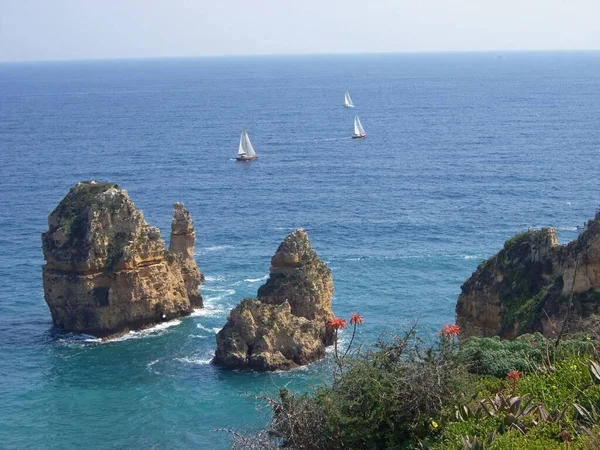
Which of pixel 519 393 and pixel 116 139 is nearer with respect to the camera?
pixel 519 393

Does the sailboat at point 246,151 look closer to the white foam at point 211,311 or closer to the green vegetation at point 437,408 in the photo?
the white foam at point 211,311

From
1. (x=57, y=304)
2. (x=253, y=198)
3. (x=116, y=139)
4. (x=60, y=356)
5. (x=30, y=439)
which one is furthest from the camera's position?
(x=116, y=139)

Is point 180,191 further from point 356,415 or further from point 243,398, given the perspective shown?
point 356,415

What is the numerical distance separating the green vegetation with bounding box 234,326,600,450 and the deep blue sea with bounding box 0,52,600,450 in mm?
11194

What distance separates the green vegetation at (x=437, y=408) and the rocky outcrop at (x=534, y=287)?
39.8ft

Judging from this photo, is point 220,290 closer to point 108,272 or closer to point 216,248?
point 108,272

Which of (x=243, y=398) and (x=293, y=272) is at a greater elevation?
(x=293, y=272)

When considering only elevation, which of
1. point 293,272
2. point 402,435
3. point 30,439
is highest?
point 402,435

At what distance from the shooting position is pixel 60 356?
53844 millimetres

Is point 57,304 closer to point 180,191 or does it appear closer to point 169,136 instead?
Answer: point 180,191

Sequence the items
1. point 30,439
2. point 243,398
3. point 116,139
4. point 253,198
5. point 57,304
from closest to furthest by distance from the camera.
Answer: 1. point 30,439
2. point 243,398
3. point 57,304
4. point 253,198
5. point 116,139

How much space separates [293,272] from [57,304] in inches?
616

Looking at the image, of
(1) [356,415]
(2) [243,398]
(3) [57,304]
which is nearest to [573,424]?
(1) [356,415]

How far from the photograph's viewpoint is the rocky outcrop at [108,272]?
5694 cm
